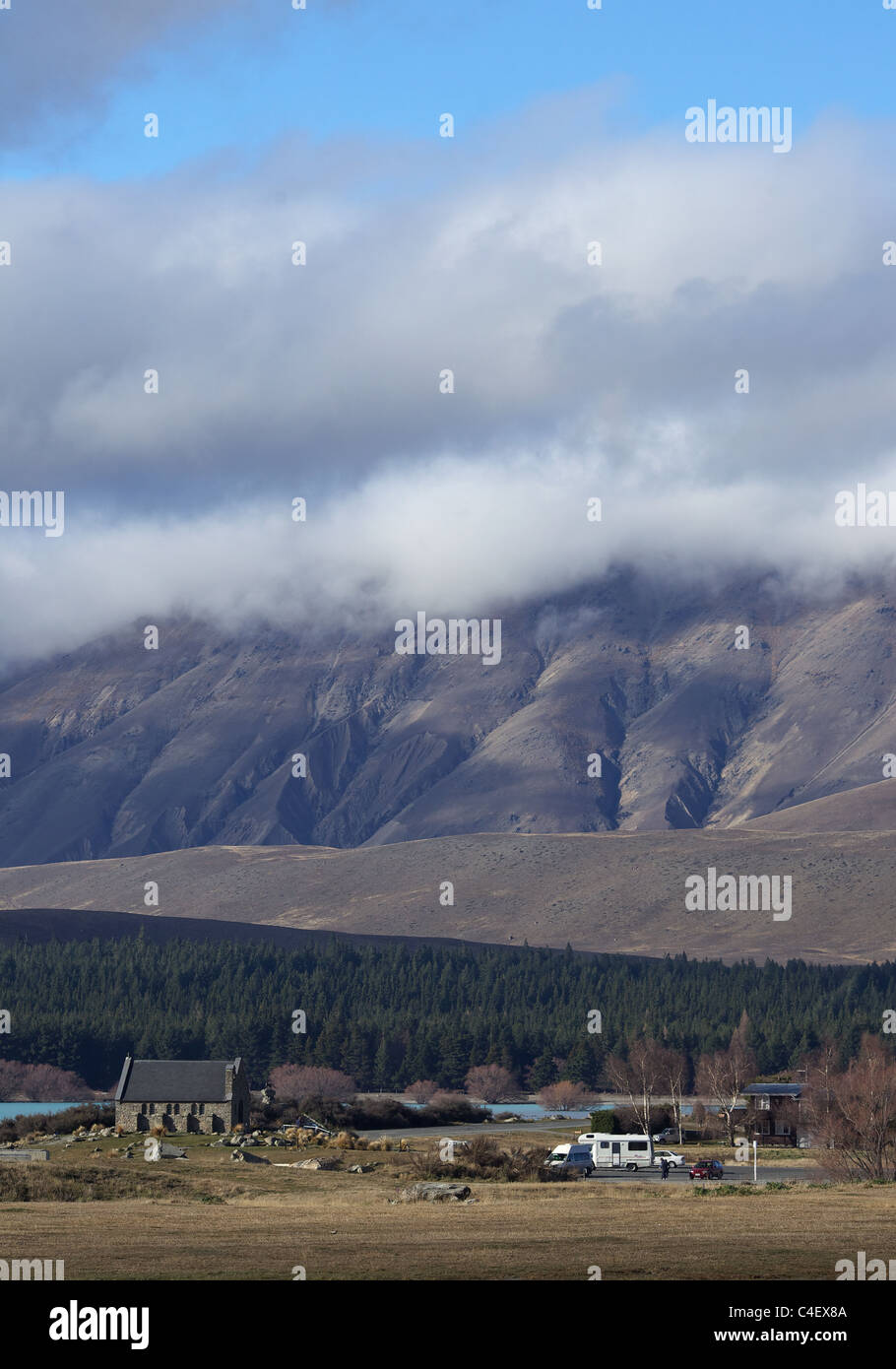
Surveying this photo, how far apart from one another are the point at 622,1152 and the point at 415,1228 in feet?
175

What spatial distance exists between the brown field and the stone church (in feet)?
122

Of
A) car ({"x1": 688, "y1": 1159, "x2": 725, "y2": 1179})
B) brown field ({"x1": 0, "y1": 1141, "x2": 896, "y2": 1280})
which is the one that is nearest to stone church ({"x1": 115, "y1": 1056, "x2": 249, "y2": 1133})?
brown field ({"x1": 0, "y1": 1141, "x2": 896, "y2": 1280})

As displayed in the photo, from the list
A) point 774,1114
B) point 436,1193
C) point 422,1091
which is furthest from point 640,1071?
point 436,1193

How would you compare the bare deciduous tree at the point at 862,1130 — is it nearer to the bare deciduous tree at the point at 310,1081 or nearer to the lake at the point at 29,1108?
the bare deciduous tree at the point at 310,1081

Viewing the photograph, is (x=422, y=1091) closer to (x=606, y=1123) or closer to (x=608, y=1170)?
(x=606, y=1123)

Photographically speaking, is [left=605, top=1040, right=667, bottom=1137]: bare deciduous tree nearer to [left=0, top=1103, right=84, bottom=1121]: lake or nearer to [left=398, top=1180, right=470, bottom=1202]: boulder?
[left=0, top=1103, right=84, bottom=1121]: lake

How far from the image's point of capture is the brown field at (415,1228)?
39844mm

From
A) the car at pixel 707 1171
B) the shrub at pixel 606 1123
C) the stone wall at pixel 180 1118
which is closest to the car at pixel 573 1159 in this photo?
the car at pixel 707 1171

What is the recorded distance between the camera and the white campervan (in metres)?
101

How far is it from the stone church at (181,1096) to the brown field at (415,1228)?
122 ft

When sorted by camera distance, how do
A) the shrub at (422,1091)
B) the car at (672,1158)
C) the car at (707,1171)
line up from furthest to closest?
the shrub at (422,1091) → the car at (672,1158) → the car at (707,1171)

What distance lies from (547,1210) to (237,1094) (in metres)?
64.3
